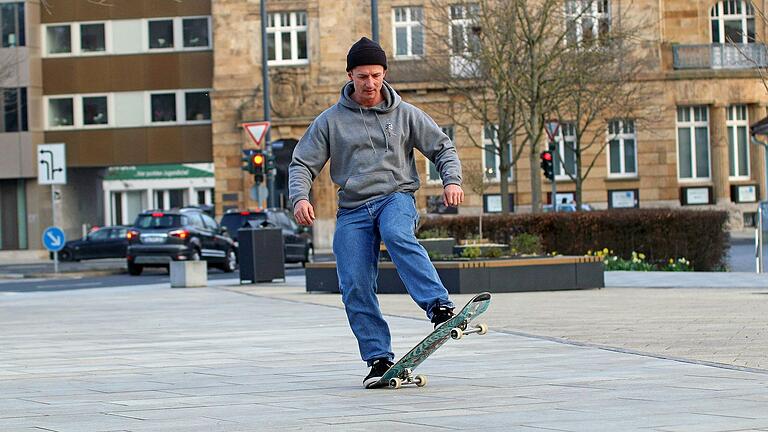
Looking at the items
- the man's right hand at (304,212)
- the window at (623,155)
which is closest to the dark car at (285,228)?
the window at (623,155)

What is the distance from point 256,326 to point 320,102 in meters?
36.9

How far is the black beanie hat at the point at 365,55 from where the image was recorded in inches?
320

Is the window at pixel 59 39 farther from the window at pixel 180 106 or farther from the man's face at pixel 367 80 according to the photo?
the man's face at pixel 367 80

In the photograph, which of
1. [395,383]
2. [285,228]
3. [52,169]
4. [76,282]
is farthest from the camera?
[285,228]

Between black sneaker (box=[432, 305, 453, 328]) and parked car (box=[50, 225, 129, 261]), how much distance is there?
128ft

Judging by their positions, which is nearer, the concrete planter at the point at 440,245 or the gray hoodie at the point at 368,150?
the gray hoodie at the point at 368,150

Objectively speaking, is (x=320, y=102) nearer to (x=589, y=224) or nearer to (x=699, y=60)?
(x=699, y=60)

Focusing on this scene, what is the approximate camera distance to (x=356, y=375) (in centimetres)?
913

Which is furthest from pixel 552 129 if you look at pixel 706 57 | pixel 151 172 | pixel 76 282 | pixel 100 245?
pixel 151 172

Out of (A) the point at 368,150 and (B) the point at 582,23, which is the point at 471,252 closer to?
(A) the point at 368,150

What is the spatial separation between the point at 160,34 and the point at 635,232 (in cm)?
3255

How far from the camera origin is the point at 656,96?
4869 cm

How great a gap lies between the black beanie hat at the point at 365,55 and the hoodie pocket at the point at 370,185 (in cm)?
61

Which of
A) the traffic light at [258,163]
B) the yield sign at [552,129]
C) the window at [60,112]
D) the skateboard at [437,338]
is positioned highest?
the window at [60,112]
